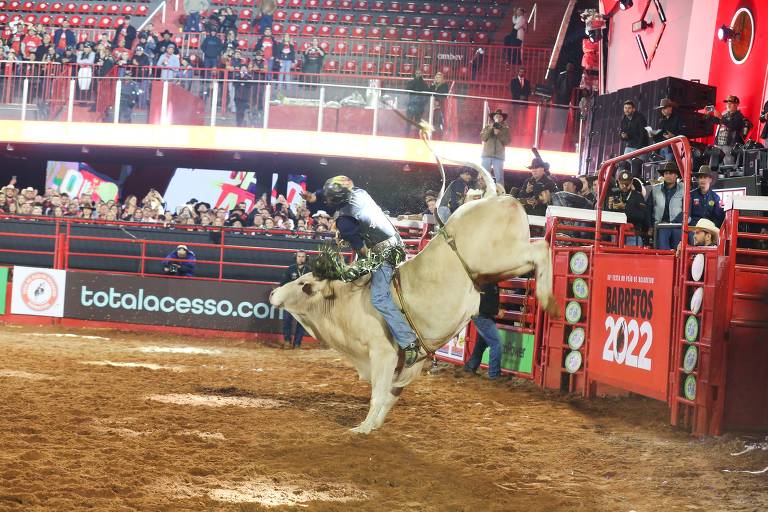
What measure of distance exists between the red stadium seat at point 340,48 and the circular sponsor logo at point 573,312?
1904cm

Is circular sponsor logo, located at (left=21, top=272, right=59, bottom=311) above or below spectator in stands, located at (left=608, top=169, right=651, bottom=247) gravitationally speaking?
below

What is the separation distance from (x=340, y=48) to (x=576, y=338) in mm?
19588

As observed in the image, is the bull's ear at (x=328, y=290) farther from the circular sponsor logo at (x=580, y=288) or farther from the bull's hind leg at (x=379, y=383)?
the circular sponsor logo at (x=580, y=288)

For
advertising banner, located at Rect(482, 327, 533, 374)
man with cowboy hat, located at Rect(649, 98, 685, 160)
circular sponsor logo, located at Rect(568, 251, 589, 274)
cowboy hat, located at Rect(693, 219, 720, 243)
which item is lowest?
advertising banner, located at Rect(482, 327, 533, 374)

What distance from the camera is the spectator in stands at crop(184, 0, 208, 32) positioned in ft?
91.7

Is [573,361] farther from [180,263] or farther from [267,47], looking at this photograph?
[267,47]

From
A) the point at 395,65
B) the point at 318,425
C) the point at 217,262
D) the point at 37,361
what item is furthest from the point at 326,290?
the point at 395,65

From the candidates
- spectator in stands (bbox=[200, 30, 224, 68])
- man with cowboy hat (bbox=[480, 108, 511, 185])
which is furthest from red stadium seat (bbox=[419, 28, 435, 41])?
man with cowboy hat (bbox=[480, 108, 511, 185])

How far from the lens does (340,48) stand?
89.4ft

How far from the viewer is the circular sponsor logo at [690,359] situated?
7254 mm

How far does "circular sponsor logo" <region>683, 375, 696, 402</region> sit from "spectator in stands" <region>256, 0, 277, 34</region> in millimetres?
22314

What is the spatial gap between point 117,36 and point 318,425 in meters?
21.7

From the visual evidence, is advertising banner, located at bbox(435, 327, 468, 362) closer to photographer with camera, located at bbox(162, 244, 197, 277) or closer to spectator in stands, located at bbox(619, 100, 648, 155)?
spectator in stands, located at bbox(619, 100, 648, 155)

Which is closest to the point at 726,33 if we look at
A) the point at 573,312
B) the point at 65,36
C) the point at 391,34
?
the point at 573,312
